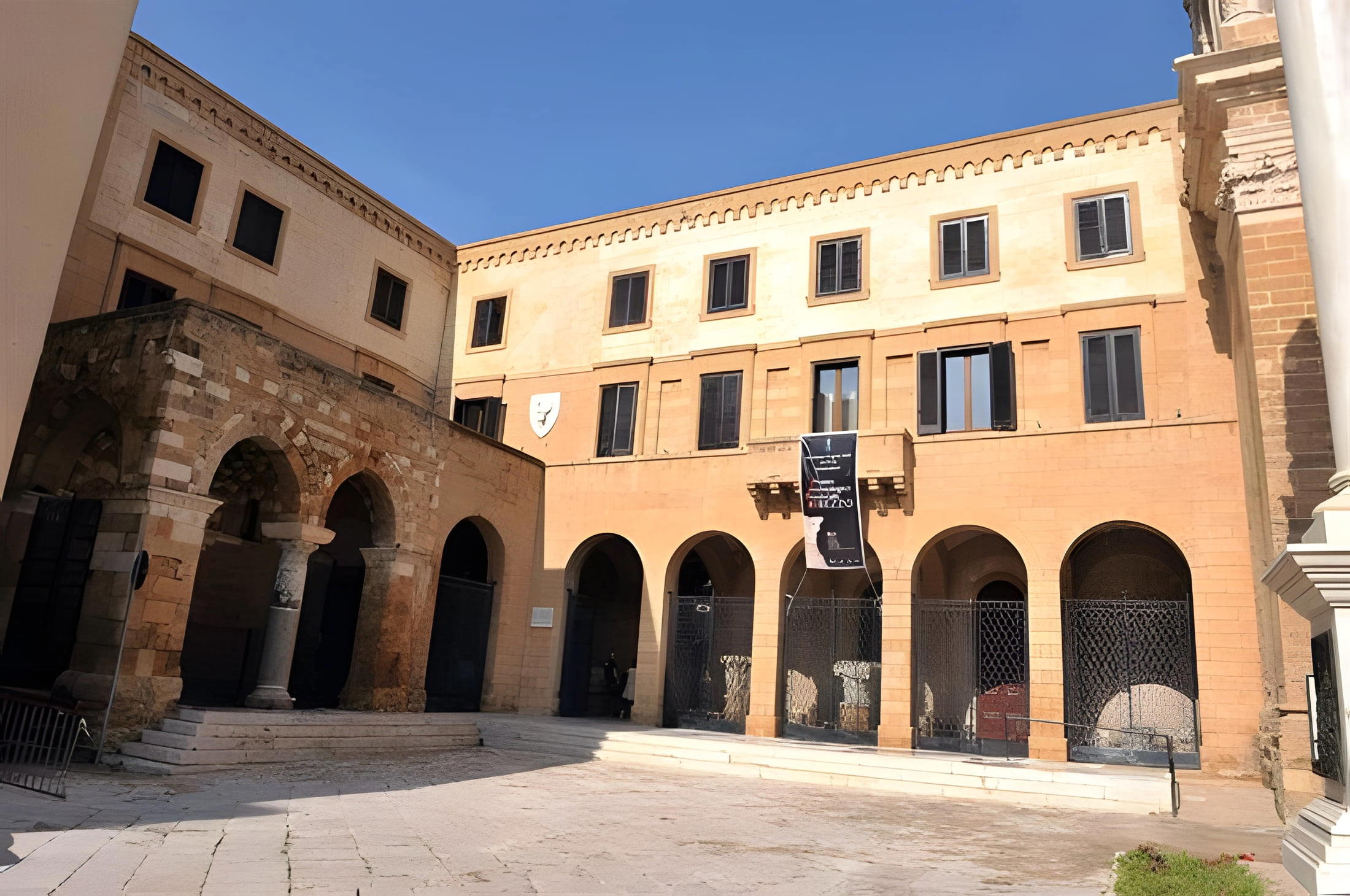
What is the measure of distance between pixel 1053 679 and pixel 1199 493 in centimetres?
374

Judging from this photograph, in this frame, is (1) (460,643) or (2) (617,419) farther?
(2) (617,419)

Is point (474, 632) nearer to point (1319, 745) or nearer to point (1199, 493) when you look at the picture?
point (1199, 493)

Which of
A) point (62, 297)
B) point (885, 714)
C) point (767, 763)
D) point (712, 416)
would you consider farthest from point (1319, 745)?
point (62, 297)

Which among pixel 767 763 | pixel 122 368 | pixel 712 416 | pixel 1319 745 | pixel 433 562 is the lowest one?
pixel 767 763

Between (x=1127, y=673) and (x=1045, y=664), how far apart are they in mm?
1719

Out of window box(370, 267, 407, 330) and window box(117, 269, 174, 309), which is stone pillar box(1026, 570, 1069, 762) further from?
window box(117, 269, 174, 309)

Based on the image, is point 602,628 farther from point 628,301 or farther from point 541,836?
point 541,836

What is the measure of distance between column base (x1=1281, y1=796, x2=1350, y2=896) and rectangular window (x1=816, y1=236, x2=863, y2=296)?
49.0ft

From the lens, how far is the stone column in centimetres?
1353

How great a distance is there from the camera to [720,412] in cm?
1923

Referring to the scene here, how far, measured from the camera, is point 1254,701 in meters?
13.9

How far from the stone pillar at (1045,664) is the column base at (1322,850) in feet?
35.5

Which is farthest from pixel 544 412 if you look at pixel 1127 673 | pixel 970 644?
pixel 1127 673

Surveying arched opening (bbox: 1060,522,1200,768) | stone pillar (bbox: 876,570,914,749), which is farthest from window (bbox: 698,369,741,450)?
arched opening (bbox: 1060,522,1200,768)
